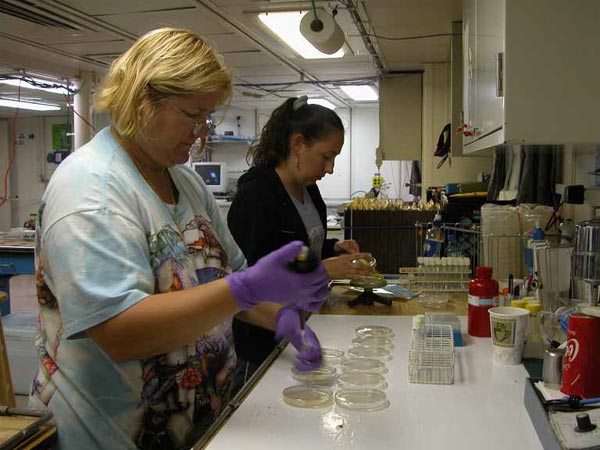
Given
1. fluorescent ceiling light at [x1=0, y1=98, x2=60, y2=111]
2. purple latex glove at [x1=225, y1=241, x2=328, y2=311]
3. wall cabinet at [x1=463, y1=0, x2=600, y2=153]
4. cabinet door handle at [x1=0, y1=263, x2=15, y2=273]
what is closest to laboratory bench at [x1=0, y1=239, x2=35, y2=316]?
cabinet door handle at [x1=0, y1=263, x2=15, y2=273]

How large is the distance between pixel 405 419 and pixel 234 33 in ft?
11.8

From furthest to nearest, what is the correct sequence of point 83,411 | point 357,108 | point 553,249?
point 357,108 → point 553,249 → point 83,411

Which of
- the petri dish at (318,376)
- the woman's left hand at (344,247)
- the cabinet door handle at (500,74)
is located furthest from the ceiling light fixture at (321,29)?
the petri dish at (318,376)

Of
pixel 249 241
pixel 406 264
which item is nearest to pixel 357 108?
pixel 406 264

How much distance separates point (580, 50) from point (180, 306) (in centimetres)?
120

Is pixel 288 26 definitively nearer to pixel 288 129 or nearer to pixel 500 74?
pixel 288 129

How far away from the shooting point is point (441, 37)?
403 cm

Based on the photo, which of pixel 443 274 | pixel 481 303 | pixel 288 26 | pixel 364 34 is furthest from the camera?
pixel 364 34

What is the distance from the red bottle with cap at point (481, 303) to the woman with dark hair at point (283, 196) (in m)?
0.38

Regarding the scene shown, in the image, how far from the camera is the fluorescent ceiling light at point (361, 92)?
22.0 feet

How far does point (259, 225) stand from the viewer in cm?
180

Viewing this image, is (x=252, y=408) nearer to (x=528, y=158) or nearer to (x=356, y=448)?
(x=356, y=448)

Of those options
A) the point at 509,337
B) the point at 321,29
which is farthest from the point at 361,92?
the point at 509,337

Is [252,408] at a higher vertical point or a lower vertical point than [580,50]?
lower
